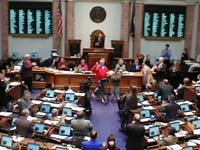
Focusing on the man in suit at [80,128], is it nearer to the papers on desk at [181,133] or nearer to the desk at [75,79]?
the papers on desk at [181,133]

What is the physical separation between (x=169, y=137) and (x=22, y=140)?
3634mm

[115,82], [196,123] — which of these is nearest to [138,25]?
[115,82]

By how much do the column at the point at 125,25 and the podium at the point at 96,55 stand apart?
67.3 inches

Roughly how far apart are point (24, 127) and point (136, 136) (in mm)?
2798

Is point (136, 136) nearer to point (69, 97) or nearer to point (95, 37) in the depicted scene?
point (69, 97)

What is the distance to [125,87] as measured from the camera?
62.3 ft

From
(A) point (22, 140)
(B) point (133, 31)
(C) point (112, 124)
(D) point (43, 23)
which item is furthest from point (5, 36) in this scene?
(A) point (22, 140)

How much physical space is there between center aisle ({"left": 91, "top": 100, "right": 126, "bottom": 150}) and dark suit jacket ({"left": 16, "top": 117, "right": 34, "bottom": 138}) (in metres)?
2.91

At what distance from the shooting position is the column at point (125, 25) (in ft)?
75.5

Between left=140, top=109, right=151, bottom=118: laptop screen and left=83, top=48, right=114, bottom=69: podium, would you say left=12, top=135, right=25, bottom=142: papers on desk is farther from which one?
left=83, top=48, right=114, bottom=69: podium

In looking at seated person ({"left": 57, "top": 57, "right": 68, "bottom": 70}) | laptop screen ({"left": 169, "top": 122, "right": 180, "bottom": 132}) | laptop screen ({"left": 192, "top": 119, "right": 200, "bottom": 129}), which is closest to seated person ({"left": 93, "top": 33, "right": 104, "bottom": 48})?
seated person ({"left": 57, "top": 57, "right": 68, "bottom": 70})

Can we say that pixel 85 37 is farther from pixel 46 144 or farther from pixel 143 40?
pixel 46 144

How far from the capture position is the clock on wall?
76.5 ft

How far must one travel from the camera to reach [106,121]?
1507 centimetres
